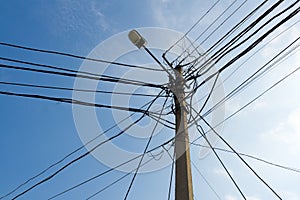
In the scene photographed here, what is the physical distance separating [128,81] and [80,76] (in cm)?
95

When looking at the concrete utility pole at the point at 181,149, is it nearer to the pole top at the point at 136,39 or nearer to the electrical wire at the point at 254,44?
the electrical wire at the point at 254,44

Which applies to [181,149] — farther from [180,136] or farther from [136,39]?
[136,39]

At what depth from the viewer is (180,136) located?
536 centimetres

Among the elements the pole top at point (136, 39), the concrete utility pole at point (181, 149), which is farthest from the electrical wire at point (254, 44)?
the pole top at point (136, 39)

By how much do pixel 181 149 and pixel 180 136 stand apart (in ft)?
0.78

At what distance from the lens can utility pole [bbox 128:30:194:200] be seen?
4770 mm

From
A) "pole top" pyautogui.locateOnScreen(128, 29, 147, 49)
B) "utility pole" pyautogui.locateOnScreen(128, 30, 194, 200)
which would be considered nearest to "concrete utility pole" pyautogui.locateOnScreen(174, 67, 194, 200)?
"utility pole" pyautogui.locateOnScreen(128, 30, 194, 200)

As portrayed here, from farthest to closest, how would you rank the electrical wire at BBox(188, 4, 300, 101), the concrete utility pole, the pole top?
the pole top
the concrete utility pole
the electrical wire at BBox(188, 4, 300, 101)

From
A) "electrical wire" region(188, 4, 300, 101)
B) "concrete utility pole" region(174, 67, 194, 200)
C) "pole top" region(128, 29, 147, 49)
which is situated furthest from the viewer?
"pole top" region(128, 29, 147, 49)

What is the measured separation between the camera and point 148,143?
6402 mm

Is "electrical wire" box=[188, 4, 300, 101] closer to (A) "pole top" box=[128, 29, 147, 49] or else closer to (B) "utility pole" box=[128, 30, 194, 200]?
(B) "utility pole" box=[128, 30, 194, 200]

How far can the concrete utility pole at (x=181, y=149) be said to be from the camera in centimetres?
475

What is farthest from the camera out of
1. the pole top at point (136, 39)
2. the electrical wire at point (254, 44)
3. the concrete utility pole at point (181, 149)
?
the pole top at point (136, 39)

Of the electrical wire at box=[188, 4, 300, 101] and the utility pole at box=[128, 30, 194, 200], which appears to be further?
the utility pole at box=[128, 30, 194, 200]
